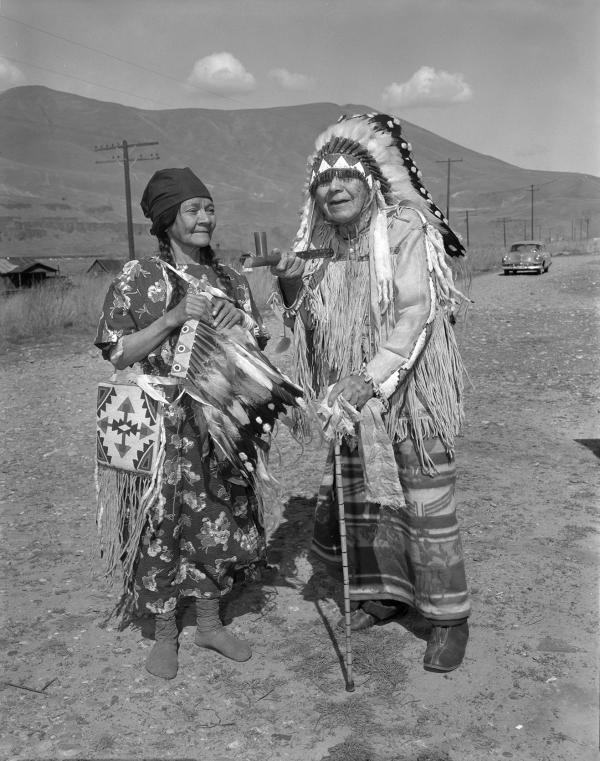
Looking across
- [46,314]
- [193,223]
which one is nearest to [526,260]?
[46,314]

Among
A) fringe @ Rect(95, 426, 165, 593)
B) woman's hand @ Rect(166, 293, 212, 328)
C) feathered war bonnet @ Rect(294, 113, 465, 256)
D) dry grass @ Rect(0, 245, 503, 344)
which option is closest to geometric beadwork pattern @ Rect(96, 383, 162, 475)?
fringe @ Rect(95, 426, 165, 593)

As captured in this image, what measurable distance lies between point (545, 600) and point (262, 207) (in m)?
136

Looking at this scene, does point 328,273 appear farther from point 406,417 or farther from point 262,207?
point 262,207

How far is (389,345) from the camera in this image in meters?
2.80

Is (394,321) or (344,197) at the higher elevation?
(344,197)

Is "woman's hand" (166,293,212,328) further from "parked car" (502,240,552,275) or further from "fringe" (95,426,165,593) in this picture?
"parked car" (502,240,552,275)

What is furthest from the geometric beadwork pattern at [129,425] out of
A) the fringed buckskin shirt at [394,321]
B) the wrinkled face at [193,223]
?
the fringed buckskin shirt at [394,321]

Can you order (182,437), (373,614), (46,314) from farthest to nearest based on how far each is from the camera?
(46,314), (373,614), (182,437)

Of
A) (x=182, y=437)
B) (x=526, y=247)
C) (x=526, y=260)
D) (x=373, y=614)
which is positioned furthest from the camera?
(x=526, y=247)

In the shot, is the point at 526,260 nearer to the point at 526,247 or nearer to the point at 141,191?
the point at 526,247

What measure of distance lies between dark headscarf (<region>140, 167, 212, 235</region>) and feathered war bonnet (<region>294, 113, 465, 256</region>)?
0.44 metres

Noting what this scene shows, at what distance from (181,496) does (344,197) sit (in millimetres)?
1229

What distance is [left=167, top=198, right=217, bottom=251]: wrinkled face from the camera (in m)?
2.87

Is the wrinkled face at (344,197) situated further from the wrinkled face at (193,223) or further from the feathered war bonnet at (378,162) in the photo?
the wrinkled face at (193,223)
